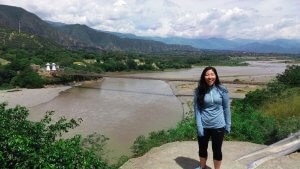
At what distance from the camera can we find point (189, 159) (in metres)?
8.27

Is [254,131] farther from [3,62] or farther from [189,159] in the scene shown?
[3,62]

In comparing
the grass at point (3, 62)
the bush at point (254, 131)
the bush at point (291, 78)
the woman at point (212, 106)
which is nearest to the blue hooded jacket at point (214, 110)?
the woman at point (212, 106)

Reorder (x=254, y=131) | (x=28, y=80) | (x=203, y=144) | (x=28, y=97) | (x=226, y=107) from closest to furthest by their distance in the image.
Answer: (x=226, y=107) → (x=203, y=144) → (x=254, y=131) → (x=28, y=97) → (x=28, y=80)

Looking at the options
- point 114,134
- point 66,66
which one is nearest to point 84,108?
point 114,134

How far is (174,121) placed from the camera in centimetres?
2712

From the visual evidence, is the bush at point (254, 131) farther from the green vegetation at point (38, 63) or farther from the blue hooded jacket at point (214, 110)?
the green vegetation at point (38, 63)

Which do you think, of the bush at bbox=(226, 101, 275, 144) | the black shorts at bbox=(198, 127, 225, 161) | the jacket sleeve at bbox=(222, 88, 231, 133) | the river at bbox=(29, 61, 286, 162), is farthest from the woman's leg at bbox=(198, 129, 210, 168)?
the river at bbox=(29, 61, 286, 162)

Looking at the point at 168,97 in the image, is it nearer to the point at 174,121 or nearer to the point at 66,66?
the point at 174,121

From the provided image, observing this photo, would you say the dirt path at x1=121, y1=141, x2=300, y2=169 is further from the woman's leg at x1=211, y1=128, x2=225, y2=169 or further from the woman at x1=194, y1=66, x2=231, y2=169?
the woman at x1=194, y1=66, x2=231, y2=169

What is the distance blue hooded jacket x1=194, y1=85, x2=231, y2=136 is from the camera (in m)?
6.18

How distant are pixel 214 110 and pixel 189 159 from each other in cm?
235

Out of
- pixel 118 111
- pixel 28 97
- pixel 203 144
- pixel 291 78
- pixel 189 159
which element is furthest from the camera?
pixel 28 97

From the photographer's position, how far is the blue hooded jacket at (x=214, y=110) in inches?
243

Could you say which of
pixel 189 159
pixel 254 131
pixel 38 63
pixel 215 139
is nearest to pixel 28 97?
pixel 38 63
